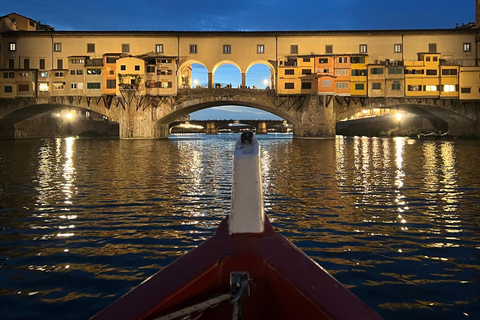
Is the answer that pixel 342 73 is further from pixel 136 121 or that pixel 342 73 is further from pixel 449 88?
pixel 136 121

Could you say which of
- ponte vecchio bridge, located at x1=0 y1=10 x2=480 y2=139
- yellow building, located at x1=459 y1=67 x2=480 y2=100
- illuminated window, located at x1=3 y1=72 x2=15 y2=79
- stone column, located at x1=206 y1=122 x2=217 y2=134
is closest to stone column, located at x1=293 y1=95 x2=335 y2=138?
ponte vecchio bridge, located at x1=0 y1=10 x2=480 y2=139

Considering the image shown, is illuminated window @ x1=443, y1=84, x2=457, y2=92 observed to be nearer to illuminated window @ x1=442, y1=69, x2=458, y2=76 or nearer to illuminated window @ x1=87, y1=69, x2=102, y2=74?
illuminated window @ x1=442, y1=69, x2=458, y2=76

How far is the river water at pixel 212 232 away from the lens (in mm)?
3764

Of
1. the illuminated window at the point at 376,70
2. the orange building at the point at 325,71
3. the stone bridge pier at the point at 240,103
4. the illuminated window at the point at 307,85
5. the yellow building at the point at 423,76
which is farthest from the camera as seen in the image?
the illuminated window at the point at 307,85

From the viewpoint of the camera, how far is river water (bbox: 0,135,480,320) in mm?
3764

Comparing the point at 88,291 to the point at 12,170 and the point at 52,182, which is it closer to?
the point at 52,182

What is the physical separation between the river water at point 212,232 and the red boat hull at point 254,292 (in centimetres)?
156

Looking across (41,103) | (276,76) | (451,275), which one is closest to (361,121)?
(276,76)

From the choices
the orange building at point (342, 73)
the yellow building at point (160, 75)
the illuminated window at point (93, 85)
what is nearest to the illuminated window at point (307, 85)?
the orange building at point (342, 73)

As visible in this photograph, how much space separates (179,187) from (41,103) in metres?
49.5

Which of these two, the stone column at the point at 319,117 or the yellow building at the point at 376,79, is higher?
the yellow building at the point at 376,79

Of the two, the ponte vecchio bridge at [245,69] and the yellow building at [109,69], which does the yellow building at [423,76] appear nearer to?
the ponte vecchio bridge at [245,69]

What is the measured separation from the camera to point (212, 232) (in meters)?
6.11

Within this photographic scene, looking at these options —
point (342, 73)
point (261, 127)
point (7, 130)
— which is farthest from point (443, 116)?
point (7, 130)
